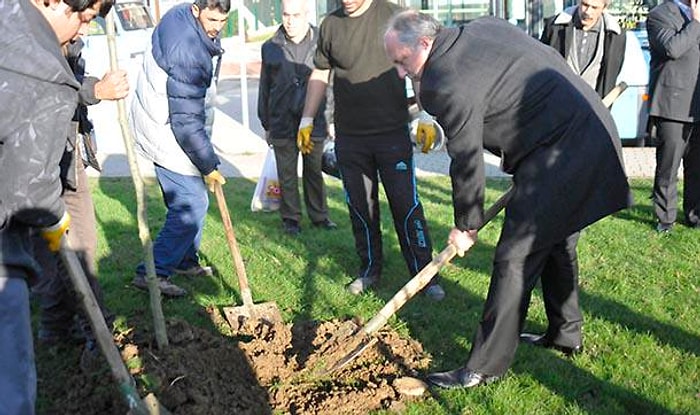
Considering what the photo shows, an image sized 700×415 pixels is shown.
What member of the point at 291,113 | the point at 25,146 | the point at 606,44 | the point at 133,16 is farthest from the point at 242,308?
the point at 133,16

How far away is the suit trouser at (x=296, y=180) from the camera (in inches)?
287

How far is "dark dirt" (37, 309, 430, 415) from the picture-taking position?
4.05 meters

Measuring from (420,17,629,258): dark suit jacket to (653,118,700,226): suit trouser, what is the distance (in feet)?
9.42

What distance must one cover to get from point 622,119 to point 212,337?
6732 millimetres

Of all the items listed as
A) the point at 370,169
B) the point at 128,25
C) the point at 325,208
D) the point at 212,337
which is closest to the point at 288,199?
the point at 325,208

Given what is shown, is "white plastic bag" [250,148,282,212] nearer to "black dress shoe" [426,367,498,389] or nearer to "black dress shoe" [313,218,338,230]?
"black dress shoe" [313,218,338,230]

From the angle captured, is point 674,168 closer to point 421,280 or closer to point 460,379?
point 421,280

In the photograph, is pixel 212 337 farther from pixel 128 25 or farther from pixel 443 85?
pixel 128 25

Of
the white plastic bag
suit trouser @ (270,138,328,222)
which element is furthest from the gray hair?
the white plastic bag

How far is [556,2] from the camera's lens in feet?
34.4

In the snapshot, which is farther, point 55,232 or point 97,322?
point 97,322

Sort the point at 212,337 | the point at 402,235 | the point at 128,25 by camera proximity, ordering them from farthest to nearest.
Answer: the point at 128,25
the point at 402,235
the point at 212,337

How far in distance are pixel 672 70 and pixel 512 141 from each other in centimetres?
322

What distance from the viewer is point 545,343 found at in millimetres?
4715
